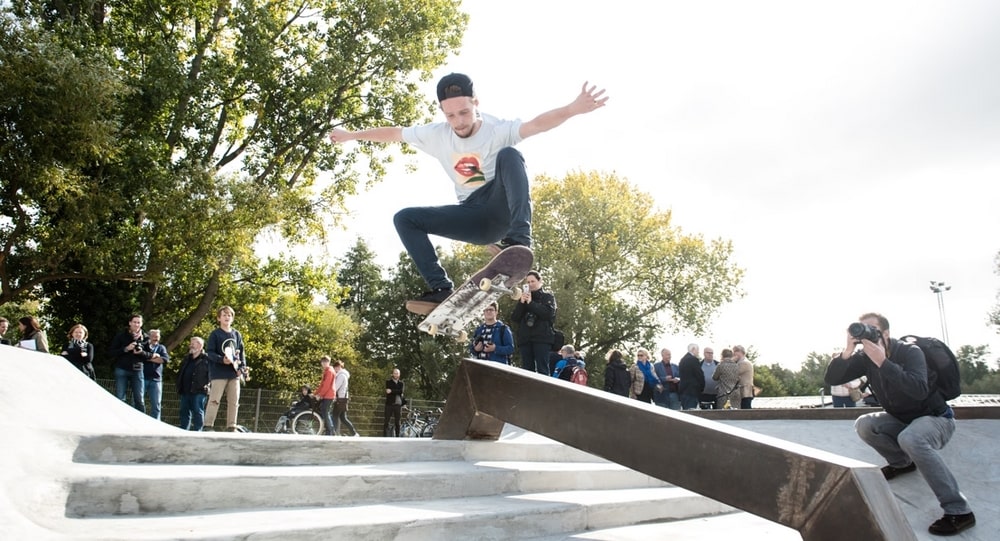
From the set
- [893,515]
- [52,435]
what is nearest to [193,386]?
[52,435]

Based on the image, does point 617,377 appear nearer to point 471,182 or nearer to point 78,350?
point 471,182

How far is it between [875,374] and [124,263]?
1764cm

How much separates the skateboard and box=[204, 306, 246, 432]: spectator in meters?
4.70

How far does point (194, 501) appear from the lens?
246cm

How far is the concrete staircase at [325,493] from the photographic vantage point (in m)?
2.27

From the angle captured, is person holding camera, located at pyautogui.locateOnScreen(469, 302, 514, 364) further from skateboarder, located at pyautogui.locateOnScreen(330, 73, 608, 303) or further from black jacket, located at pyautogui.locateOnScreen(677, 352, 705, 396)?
black jacket, located at pyautogui.locateOnScreen(677, 352, 705, 396)

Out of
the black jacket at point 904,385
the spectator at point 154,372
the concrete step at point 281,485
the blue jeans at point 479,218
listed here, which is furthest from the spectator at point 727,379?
the spectator at point 154,372

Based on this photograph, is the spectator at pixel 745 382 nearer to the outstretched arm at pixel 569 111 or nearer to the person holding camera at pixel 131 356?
the outstretched arm at pixel 569 111

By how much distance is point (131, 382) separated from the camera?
1012cm

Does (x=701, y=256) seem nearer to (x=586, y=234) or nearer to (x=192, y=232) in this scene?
(x=586, y=234)

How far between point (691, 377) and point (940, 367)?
7.01 metres

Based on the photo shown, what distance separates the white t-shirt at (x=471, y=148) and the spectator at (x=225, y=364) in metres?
5.08

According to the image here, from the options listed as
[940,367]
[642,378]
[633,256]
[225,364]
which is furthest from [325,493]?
[633,256]

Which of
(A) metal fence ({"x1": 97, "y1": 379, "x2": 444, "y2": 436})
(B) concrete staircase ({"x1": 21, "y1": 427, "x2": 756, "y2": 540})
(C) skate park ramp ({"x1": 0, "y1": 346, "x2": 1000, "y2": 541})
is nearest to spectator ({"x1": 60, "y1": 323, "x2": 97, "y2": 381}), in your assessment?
(A) metal fence ({"x1": 97, "y1": 379, "x2": 444, "y2": 436})
